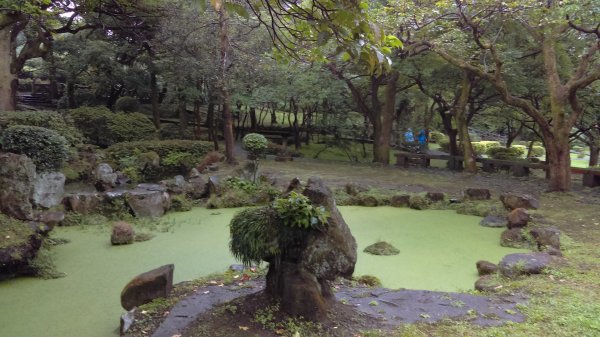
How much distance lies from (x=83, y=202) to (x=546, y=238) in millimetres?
6277

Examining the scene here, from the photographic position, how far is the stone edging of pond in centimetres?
317

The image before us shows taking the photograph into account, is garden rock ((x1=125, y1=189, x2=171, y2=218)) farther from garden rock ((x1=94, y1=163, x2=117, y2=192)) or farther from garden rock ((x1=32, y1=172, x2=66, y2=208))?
garden rock ((x1=94, y1=163, x2=117, y2=192))

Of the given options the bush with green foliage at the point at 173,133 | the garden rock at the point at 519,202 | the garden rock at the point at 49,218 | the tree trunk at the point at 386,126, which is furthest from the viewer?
the bush with green foliage at the point at 173,133

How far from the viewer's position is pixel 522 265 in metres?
4.36

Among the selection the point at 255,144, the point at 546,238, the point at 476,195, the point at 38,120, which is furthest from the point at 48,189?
the point at 476,195

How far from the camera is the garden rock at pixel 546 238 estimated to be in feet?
17.7

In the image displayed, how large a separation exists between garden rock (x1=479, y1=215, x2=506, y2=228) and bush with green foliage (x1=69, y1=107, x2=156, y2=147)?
9.47m

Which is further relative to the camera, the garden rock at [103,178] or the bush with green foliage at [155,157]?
the bush with green foliage at [155,157]

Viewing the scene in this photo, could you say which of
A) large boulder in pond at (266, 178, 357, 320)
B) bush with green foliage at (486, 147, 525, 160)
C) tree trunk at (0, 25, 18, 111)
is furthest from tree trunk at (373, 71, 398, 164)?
large boulder in pond at (266, 178, 357, 320)

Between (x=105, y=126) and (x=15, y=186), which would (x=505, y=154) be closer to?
(x=105, y=126)

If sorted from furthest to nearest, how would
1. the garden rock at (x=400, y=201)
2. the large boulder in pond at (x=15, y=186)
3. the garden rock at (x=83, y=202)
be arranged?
the garden rock at (x=400, y=201) < the garden rock at (x=83, y=202) < the large boulder in pond at (x=15, y=186)

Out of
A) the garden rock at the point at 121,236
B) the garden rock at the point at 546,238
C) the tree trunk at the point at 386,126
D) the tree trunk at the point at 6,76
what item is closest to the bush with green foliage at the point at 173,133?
the tree trunk at the point at 6,76

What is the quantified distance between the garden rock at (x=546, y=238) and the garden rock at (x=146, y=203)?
5277 millimetres

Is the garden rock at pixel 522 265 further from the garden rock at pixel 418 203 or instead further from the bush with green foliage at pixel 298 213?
the garden rock at pixel 418 203
